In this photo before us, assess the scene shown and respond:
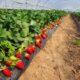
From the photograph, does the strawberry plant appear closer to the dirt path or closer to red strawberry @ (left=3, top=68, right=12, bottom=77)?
red strawberry @ (left=3, top=68, right=12, bottom=77)

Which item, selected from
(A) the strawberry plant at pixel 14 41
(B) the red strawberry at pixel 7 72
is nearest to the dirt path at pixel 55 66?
(A) the strawberry plant at pixel 14 41

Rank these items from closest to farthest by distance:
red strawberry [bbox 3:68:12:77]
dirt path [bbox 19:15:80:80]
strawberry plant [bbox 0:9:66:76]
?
red strawberry [bbox 3:68:12:77], strawberry plant [bbox 0:9:66:76], dirt path [bbox 19:15:80:80]

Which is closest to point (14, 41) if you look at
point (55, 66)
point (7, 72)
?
point (7, 72)

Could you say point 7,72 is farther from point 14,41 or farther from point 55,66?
point 55,66

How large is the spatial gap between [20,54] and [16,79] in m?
0.58

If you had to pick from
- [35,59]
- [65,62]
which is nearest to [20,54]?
[35,59]

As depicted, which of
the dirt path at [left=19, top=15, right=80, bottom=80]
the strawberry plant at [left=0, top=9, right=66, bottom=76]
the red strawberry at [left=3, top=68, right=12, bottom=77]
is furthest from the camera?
the dirt path at [left=19, top=15, right=80, bottom=80]

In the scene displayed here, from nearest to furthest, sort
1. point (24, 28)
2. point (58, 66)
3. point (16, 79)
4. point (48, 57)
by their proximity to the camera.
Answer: point (16, 79) < point (24, 28) < point (58, 66) < point (48, 57)

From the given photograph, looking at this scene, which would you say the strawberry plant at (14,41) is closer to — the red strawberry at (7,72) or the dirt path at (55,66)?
the red strawberry at (7,72)

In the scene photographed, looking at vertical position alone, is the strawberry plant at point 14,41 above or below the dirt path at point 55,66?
above

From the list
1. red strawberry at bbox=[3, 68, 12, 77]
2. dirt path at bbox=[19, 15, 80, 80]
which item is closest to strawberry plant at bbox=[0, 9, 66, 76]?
red strawberry at bbox=[3, 68, 12, 77]

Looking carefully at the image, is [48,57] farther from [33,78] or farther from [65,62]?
[33,78]

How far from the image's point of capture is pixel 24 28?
6059 millimetres

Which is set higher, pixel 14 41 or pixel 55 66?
pixel 14 41
